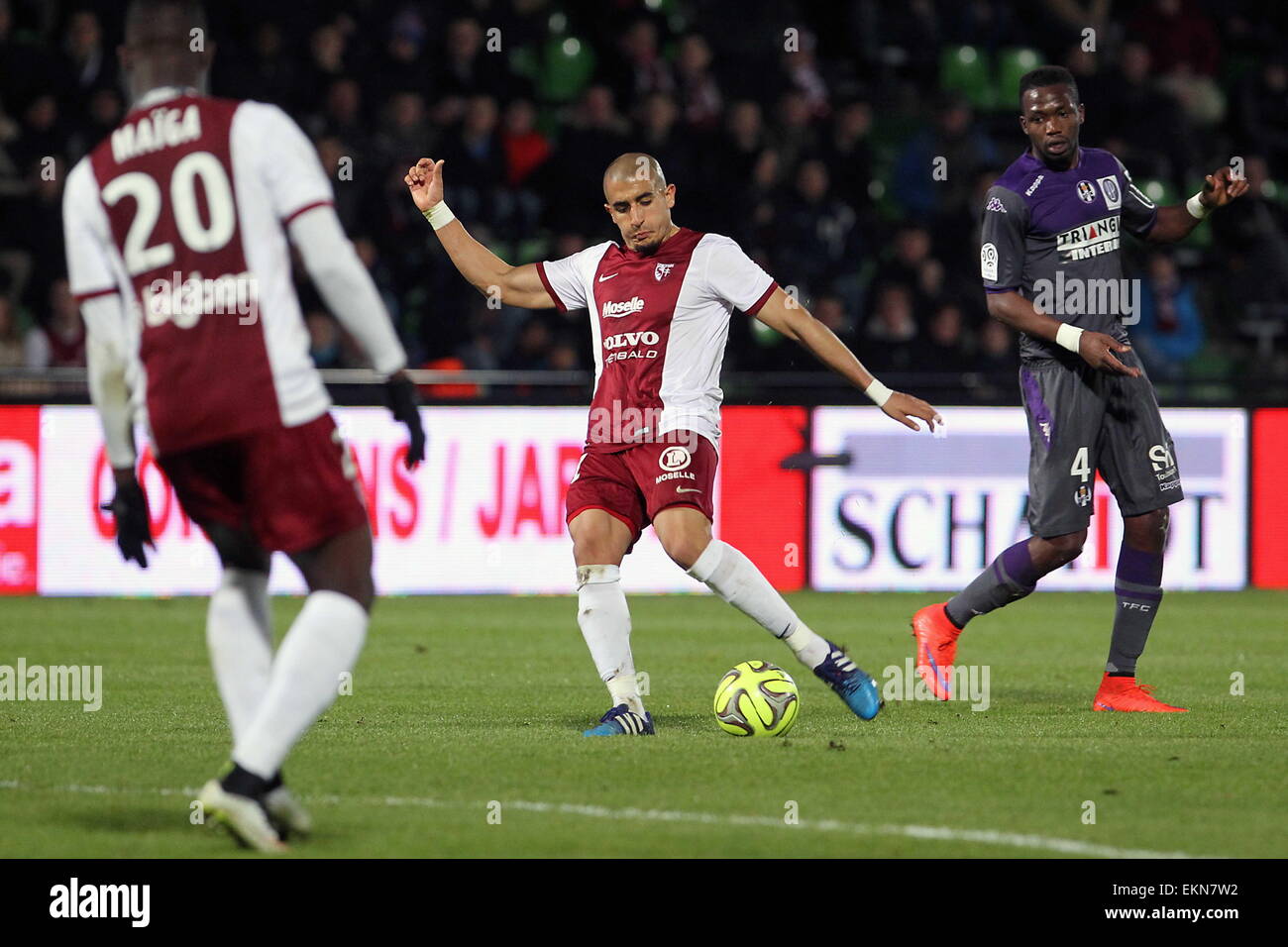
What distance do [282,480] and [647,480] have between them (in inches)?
99.7

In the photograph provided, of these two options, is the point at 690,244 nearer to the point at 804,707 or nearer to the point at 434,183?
the point at 434,183

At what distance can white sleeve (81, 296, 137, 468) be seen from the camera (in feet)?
16.9

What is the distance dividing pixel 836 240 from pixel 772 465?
3.19 m

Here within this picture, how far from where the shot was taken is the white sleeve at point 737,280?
7.42 m

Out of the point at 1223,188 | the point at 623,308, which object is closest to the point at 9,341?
the point at 623,308

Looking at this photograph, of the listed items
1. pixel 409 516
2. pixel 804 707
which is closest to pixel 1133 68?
pixel 409 516

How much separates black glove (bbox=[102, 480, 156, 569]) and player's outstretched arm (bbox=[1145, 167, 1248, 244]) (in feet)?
14.9

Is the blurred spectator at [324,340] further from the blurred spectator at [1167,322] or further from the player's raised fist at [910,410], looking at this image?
the player's raised fist at [910,410]

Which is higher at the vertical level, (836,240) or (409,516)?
(836,240)

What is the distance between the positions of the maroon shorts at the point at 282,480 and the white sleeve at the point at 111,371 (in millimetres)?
223

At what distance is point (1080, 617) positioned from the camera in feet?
40.7

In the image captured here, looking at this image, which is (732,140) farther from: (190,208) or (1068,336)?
(190,208)

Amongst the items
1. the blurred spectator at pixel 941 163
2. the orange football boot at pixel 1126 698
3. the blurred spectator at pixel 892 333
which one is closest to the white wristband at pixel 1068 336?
the orange football boot at pixel 1126 698

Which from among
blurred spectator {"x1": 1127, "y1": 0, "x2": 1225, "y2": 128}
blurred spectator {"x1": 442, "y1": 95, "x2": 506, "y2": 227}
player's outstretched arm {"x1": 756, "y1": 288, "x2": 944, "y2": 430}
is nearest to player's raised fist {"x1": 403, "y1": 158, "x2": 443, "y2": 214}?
player's outstretched arm {"x1": 756, "y1": 288, "x2": 944, "y2": 430}
